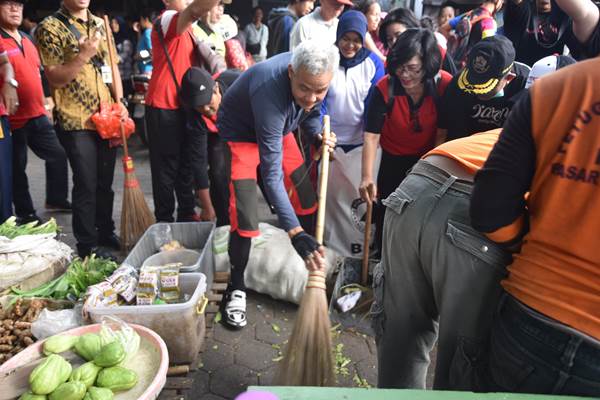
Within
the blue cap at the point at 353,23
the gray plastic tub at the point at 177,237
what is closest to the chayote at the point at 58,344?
the gray plastic tub at the point at 177,237

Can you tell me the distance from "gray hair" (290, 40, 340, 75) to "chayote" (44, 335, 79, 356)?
68.3 inches

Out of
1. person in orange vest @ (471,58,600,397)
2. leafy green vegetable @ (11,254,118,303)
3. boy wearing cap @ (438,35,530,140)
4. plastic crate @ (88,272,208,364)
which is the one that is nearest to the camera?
person in orange vest @ (471,58,600,397)

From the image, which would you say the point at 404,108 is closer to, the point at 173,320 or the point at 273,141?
the point at 273,141

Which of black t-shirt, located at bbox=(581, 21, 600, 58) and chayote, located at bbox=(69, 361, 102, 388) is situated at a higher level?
black t-shirt, located at bbox=(581, 21, 600, 58)

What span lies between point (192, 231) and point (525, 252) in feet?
8.52

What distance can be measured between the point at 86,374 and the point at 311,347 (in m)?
0.99

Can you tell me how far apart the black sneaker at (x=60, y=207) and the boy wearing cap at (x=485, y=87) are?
12.8 feet

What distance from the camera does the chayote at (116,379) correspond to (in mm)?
1885

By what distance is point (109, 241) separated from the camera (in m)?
3.75

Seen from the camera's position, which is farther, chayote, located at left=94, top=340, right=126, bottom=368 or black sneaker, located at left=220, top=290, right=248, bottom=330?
black sneaker, located at left=220, top=290, right=248, bottom=330

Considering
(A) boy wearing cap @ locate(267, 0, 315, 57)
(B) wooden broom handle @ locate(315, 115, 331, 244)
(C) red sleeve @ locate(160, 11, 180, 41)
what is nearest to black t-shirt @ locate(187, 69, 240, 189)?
(C) red sleeve @ locate(160, 11, 180, 41)

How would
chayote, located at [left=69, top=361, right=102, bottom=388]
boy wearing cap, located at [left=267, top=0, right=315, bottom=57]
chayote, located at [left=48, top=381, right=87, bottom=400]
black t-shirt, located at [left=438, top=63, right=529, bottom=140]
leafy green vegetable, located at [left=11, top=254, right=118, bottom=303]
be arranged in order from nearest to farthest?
1. chayote, located at [left=48, top=381, right=87, bottom=400]
2. chayote, located at [left=69, top=361, right=102, bottom=388]
3. black t-shirt, located at [left=438, top=63, right=529, bottom=140]
4. leafy green vegetable, located at [left=11, top=254, right=118, bottom=303]
5. boy wearing cap, located at [left=267, top=0, right=315, bottom=57]

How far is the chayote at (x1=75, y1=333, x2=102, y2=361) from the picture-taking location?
2.04 metres

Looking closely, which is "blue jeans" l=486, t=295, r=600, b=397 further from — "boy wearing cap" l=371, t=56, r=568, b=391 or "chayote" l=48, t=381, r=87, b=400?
"chayote" l=48, t=381, r=87, b=400
